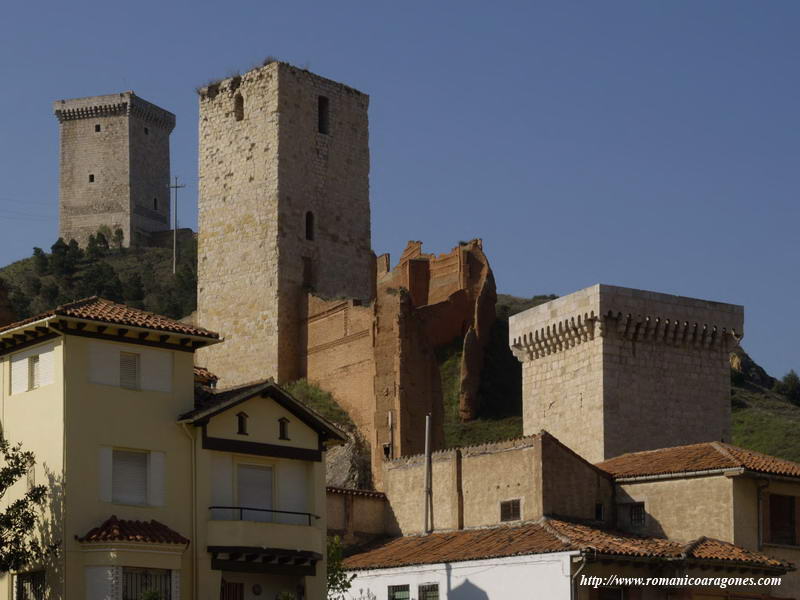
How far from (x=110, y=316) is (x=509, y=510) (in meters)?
11.3

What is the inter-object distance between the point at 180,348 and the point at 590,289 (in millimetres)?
16045

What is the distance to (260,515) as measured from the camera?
29.2 metres

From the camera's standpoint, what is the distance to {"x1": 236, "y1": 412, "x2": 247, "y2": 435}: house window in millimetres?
29250

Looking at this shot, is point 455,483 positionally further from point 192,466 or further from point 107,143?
point 107,143

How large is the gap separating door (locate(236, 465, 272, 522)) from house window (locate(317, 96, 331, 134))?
112 ft

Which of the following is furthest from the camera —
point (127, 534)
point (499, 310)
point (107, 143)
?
point (107, 143)

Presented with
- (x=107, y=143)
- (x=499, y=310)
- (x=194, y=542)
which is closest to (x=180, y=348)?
(x=194, y=542)

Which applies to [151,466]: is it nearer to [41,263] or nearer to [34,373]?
[34,373]

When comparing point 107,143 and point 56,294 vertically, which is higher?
point 107,143

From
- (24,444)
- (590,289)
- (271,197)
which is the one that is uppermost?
(271,197)

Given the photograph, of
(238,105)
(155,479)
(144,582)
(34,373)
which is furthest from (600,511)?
(238,105)

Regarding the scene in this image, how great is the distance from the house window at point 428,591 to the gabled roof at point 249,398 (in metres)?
4.88

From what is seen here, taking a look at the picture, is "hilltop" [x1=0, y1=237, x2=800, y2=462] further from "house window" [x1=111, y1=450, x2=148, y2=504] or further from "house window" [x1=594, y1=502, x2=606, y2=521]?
"house window" [x1=594, y1=502, x2=606, y2=521]

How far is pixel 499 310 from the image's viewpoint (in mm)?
74125
